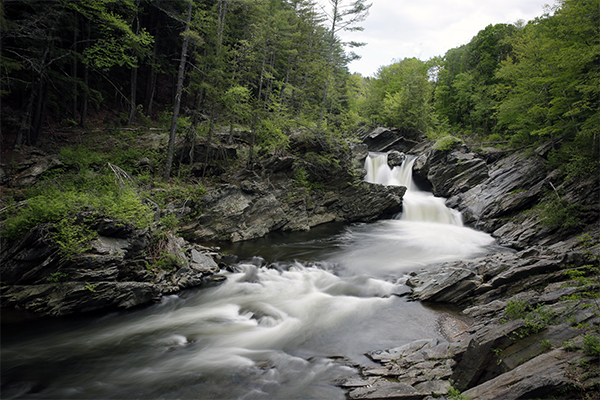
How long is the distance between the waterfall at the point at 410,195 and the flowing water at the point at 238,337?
7.43 m

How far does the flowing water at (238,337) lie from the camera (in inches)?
200

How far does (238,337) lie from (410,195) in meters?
19.1

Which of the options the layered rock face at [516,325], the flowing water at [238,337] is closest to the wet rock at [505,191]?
the layered rock face at [516,325]

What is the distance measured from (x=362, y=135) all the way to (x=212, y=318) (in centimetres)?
2734

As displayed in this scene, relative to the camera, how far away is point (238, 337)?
6.93 metres

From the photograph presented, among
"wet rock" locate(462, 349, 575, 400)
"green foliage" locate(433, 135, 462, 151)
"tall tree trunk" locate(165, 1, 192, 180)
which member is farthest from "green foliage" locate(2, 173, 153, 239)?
"green foliage" locate(433, 135, 462, 151)

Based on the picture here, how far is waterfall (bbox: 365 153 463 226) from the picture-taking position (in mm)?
19008

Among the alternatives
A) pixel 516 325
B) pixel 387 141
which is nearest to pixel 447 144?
pixel 387 141

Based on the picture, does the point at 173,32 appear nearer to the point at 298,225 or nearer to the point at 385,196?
the point at 298,225

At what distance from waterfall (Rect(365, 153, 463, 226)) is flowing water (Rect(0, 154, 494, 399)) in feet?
Result: 24.4

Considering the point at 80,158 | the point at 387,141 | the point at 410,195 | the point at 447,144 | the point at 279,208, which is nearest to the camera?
the point at 80,158

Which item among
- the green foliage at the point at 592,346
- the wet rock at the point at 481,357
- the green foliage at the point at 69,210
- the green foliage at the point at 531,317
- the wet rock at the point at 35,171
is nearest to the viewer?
the green foliage at the point at 592,346

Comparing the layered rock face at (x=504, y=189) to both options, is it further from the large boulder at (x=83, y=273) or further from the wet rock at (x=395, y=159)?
the large boulder at (x=83, y=273)

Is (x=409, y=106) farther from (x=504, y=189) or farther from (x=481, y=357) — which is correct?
(x=481, y=357)
